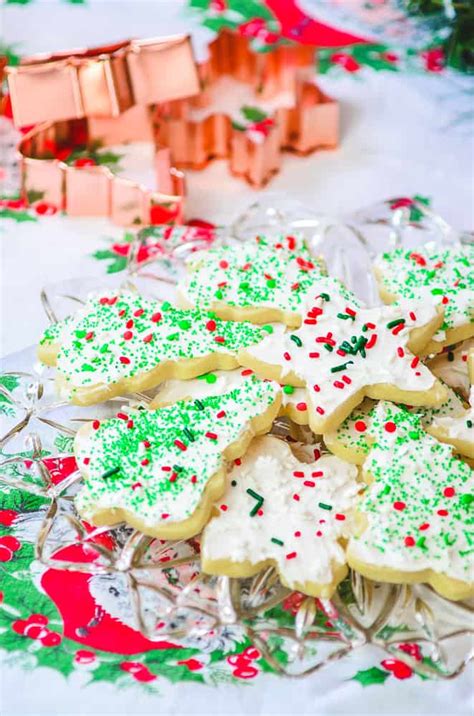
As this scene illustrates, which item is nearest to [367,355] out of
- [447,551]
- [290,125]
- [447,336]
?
[447,336]

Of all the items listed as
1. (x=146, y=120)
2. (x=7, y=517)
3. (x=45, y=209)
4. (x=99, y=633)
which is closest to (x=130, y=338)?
(x=7, y=517)

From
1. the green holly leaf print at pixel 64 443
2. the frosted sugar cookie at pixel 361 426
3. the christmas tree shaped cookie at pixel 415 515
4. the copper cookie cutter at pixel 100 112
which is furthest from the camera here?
the copper cookie cutter at pixel 100 112

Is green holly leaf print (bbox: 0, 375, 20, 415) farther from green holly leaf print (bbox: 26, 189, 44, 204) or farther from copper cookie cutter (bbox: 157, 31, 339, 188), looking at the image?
copper cookie cutter (bbox: 157, 31, 339, 188)

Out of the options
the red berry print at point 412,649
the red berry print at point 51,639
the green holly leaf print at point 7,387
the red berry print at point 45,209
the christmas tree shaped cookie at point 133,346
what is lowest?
the red berry print at point 51,639

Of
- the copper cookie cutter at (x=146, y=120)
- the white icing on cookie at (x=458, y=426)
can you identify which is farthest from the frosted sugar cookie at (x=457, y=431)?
the copper cookie cutter at (x=146, y=120)

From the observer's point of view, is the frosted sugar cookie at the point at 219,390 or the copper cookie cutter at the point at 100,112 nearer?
the frosted sugar cookie at the point at 219,390

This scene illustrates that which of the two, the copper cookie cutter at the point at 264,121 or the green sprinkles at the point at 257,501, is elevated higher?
the copper cookie cutter at the point at 264,121

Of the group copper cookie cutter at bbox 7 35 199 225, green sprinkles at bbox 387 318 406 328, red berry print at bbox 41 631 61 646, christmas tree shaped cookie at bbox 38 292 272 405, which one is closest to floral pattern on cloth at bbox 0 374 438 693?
red berry print at bbox 41 631 61 646

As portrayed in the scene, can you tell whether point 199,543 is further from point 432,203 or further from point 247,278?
point 432,203

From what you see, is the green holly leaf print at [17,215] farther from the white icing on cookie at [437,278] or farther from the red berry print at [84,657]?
the red berry print at [84,657]
